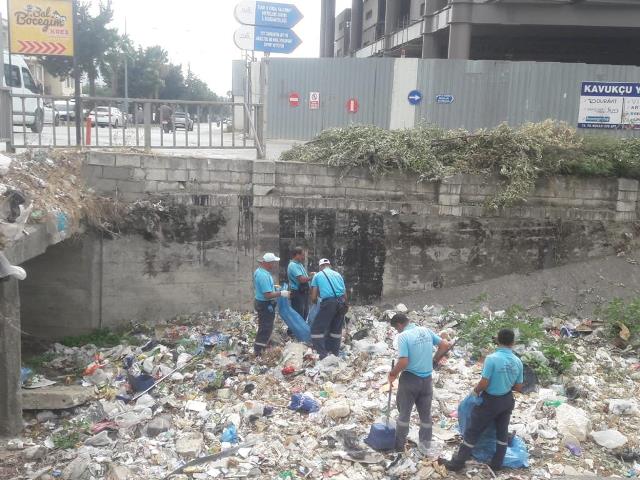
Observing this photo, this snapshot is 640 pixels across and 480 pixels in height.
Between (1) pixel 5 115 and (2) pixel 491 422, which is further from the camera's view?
(1) pixel 5 115

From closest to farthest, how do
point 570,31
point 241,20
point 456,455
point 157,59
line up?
1. point 456,455
2. point 241,20
3. point 570,31
4. point 157,59

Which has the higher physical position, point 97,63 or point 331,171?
point 97,63

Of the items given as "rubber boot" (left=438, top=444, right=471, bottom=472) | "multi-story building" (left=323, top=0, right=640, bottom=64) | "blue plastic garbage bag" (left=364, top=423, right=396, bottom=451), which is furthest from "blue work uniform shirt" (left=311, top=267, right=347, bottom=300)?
"multi-story building" (left=323, top=0, right=640, bottom=64)

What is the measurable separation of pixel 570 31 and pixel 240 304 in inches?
655

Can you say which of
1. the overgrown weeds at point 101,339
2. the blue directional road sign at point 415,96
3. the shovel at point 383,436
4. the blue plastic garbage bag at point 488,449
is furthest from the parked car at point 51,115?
the blue plastic garbage bag at point 488,449

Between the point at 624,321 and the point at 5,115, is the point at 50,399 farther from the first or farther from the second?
the point at 624,321

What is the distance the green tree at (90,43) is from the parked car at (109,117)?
71.8 feet

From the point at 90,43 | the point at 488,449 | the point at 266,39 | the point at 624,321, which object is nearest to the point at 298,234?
the point at 624,321

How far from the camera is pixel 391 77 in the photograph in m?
12.9

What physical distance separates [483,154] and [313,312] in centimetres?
422

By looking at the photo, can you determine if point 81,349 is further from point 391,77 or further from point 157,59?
point 157,59

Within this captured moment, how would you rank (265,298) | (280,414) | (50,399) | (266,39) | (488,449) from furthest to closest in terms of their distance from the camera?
(266,39) < (265,298) < (50,399) < (280,414) < (488,449)

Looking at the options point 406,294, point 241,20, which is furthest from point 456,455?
point 241,20

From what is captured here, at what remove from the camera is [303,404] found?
624 centimetres
